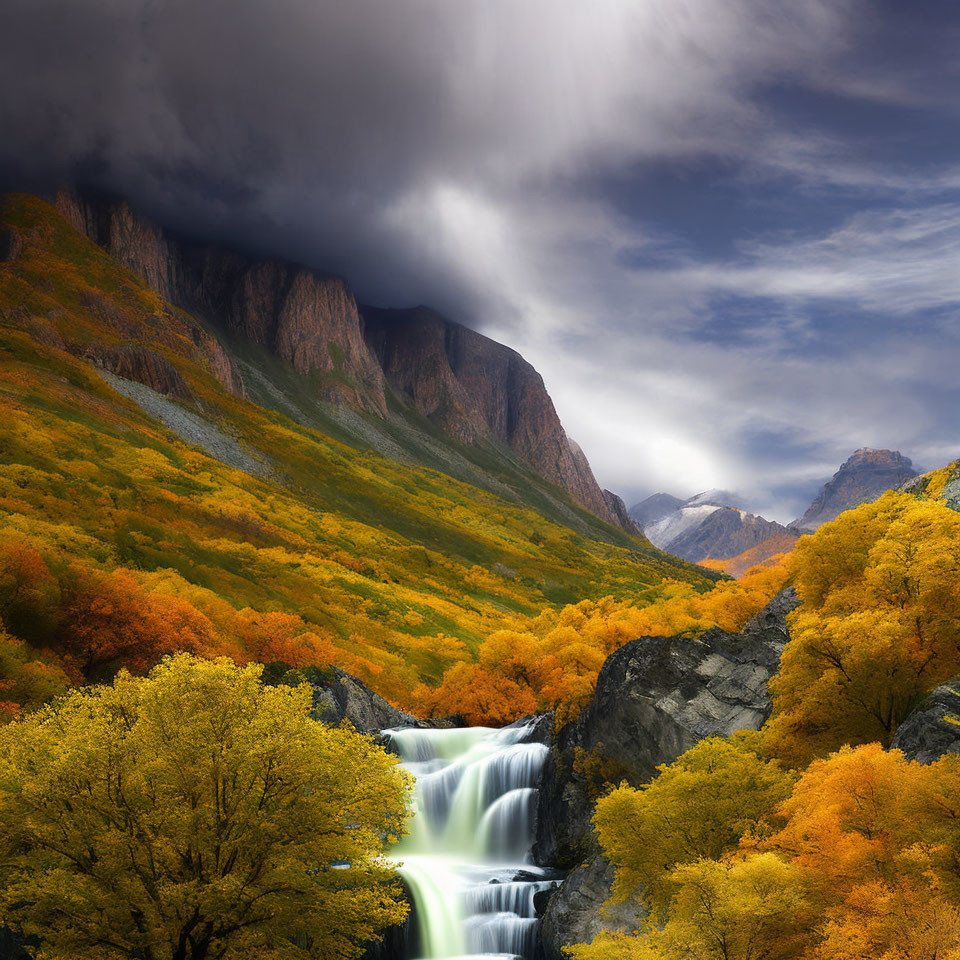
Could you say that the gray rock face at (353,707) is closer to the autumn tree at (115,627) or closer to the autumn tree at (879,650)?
the autumn tree at (115,627)

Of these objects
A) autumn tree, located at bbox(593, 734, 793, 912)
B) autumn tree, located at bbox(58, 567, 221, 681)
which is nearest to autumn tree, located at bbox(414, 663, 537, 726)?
autumn tree, located at bbox(58, 567, 221, 681)

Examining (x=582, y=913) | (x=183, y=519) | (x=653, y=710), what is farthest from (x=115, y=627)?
(x=183, y=519)

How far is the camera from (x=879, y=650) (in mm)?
38312

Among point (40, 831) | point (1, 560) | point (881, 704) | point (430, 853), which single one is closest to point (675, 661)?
point (881, 704)

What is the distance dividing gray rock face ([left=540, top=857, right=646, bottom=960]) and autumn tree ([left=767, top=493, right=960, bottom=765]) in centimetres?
1335

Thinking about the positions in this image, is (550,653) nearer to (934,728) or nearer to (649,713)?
(649,713)

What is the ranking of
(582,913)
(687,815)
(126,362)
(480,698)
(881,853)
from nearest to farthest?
1. (881,853)
2. (687,815)
3. (582,913)
4. (480,698)
5. (126,362)

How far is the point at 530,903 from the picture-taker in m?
48.7

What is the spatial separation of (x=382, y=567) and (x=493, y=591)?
134 ft

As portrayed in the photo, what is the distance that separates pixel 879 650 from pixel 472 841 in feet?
127

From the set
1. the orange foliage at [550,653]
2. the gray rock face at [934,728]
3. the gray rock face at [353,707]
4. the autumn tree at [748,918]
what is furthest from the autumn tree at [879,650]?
the gray rock face at [353,707]

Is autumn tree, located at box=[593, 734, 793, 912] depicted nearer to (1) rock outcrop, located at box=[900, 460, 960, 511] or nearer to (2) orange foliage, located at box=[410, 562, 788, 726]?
(1) rock outcrop, located at box=[900, 460, 960, 511]

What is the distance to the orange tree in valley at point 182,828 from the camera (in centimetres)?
3127

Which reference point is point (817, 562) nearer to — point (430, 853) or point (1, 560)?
point (430, 853)
